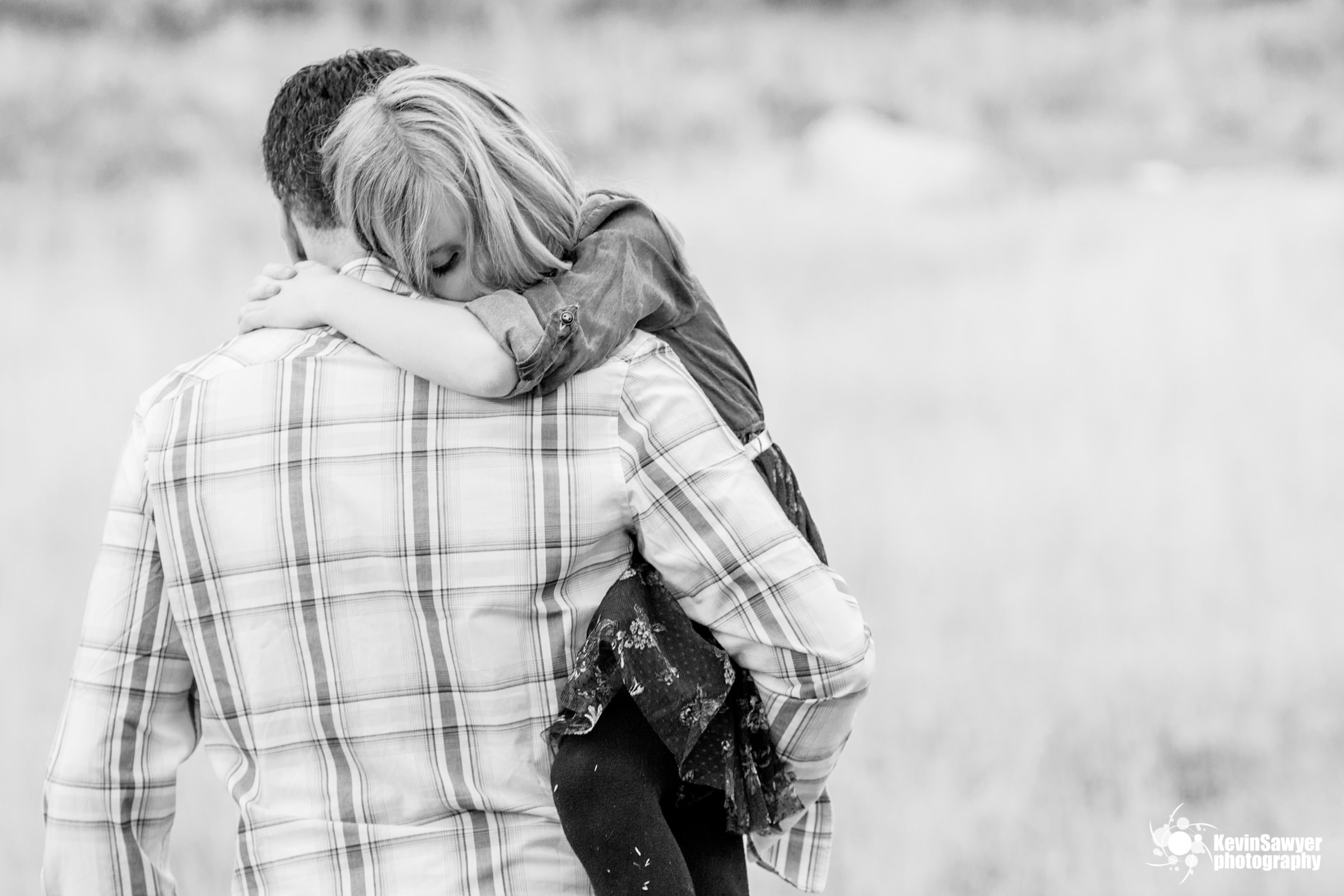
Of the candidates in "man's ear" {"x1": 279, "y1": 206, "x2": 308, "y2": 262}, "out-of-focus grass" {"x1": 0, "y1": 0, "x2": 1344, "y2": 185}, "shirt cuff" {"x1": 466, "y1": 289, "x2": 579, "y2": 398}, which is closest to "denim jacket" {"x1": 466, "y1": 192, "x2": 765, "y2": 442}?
"shirt cuff" {"x1": 466, "y1": 289, "x2": 579, "y2": 398}

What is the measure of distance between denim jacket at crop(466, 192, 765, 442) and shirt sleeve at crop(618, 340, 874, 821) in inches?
1.8

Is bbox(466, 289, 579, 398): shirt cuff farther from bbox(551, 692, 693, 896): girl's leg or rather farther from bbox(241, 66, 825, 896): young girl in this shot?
bbox(551, 692, 693, 896): girl's leg

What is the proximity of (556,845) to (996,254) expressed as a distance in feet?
6.07

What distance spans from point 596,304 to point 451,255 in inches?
5.1

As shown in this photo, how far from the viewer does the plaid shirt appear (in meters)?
0.81

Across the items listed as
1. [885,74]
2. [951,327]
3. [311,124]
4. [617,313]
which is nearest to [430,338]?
[617,313]

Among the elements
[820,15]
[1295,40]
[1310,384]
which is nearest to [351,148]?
[820,15]

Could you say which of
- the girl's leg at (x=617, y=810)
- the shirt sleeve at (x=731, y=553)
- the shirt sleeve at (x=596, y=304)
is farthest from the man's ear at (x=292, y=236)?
the girl's leg at (x=617, y=810)

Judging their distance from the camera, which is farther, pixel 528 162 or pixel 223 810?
pixel 223 810

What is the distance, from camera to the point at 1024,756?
6.87 ft

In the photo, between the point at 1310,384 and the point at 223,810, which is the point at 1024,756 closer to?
the point at 1310,384

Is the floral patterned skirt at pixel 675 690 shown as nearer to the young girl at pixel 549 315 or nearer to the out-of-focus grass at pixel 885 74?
the young girl at pixel 549 315

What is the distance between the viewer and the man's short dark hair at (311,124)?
3.01 ft

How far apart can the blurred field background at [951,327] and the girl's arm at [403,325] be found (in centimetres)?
138
